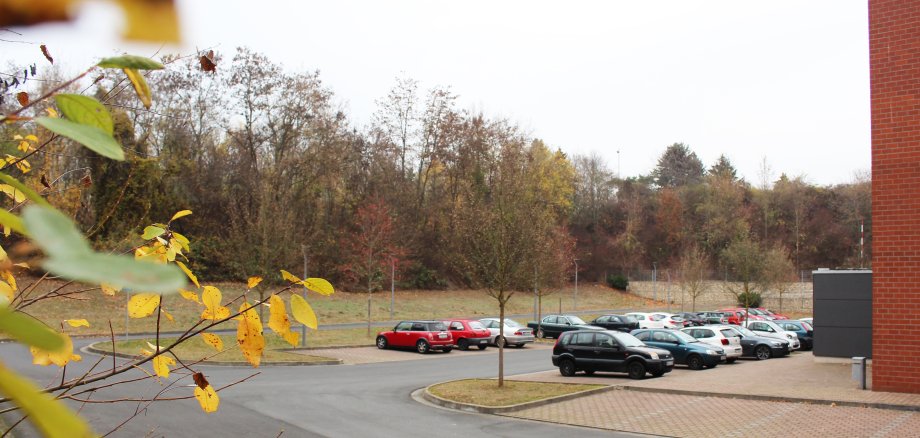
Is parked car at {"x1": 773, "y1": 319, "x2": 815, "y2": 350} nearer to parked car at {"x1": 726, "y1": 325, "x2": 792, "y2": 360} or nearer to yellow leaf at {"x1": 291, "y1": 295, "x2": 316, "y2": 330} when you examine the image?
parked car at {"x1": 726, "y1": 325, "x2": 792, "y2": 360}

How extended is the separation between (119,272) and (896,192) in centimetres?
2059

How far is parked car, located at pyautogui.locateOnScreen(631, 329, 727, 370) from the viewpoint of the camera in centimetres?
2575

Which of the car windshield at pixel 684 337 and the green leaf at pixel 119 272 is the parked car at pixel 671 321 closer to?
the car windshield at pixel 684 337

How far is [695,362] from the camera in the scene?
84.8 feet

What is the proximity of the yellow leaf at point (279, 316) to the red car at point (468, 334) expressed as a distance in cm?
3041

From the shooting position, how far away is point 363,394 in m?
18.7

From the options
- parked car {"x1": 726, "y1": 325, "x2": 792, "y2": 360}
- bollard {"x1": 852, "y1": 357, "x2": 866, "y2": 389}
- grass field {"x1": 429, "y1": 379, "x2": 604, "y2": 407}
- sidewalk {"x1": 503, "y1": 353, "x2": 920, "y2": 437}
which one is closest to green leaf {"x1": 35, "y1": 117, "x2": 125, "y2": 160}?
sidewalk {"x1": 503, "y1": 353, "x2": 920, "y2": 437}

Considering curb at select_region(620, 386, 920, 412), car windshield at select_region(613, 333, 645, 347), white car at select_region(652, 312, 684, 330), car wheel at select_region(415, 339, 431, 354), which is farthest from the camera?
white car at select_region(652, 312, 684, 330)

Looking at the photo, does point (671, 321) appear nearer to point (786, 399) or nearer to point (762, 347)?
point (762, 347)

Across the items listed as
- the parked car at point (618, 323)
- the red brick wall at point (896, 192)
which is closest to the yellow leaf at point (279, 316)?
the red brick wall at point (896, 192)

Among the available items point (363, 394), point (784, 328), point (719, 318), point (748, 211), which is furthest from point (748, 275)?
point (363, 394)

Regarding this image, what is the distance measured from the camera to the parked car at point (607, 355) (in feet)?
73.2

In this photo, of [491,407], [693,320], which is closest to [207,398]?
[491,407]

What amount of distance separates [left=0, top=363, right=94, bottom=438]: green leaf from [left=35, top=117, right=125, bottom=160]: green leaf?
10.6 inches
